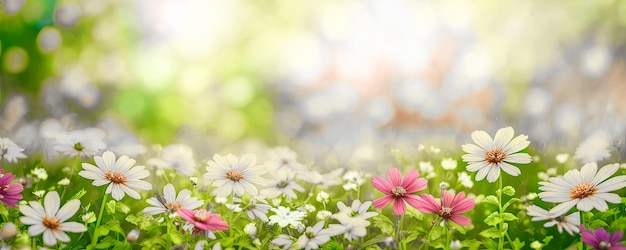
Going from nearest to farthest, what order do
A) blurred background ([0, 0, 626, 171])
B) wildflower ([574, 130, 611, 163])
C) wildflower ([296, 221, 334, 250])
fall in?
wildflower ([296, 221, 334, 250]), wildflower ([574, 130, 611, 163]), blurred background ([0, 0, 626, 171])

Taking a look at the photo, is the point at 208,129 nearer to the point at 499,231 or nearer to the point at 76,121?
the point at 76,121

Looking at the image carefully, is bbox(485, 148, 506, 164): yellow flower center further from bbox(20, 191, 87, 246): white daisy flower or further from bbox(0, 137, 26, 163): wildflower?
bbox(0, 137, 26, 163): wildflower

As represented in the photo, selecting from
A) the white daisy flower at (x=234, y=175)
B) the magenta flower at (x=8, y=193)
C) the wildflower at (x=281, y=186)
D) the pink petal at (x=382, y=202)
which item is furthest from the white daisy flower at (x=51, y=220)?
the pink petal at (x=382, y=202)

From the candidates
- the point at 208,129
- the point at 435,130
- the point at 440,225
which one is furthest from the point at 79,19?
the point at 440,225

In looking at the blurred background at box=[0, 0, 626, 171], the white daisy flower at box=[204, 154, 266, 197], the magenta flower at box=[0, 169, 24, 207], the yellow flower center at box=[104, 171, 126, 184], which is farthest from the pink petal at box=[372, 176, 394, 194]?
the blurred background at box=[0, 0, 626, 171]

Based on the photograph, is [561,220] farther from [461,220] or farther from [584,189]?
[461,220]

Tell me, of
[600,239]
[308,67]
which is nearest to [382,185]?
[600,239]
